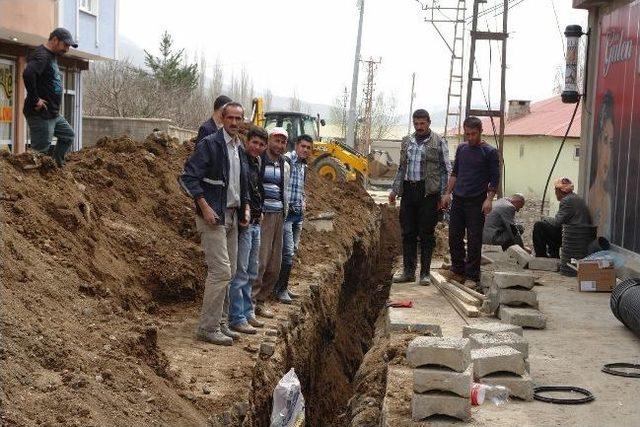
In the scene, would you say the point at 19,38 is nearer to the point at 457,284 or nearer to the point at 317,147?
the point at 317,147

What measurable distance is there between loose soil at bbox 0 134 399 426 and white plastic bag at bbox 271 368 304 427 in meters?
0.21

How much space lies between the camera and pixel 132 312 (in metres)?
7.63

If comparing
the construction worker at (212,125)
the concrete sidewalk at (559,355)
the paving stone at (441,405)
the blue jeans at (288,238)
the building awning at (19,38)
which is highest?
the building awning at (19,38)

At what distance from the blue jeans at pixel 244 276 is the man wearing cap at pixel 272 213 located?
56 centimetres

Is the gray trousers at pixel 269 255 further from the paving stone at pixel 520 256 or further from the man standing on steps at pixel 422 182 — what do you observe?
the paving stone at pixel 520 256

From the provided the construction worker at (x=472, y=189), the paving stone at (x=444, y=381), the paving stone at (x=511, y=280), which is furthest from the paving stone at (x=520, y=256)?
the paving stone at (x=444, y=381)

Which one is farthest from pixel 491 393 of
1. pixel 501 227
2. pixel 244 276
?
pixel 501 227

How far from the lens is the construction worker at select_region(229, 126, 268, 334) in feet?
25.9

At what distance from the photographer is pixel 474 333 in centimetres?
706

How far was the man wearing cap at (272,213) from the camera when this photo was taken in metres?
8.64

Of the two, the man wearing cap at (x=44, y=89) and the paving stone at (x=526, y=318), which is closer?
the paving stone at (x=526, y=318)

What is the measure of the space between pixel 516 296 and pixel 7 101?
15.6m

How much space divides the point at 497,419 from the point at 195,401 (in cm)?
197

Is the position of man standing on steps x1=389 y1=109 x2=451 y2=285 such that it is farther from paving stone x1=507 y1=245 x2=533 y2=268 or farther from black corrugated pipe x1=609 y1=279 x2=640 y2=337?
black corrugated pipe x1=609 y1=279 x2=640 y2=337
